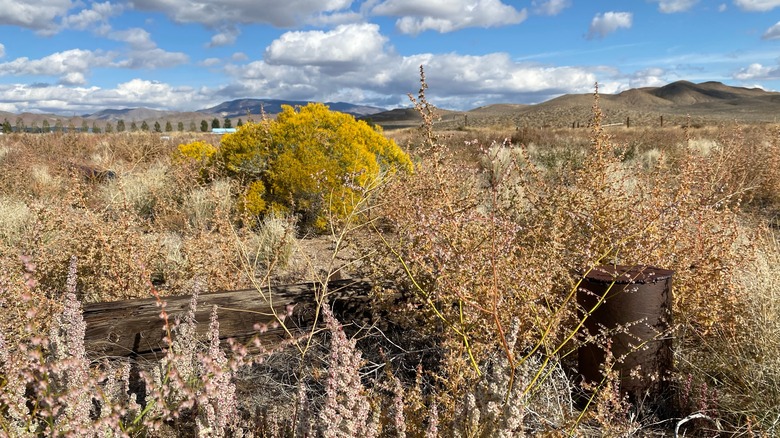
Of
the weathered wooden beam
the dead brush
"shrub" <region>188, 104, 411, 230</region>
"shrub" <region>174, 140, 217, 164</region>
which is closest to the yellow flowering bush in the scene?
"shrub" <region>188, 104, 411, 230</region>

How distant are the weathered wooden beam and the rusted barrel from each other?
4.92 ft

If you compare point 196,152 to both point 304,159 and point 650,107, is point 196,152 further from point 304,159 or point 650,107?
point 650,107

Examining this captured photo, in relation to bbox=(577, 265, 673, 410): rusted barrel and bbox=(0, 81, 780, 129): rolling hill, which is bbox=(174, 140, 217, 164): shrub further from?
bbox=(0, 81, 780, 129): rolling hill

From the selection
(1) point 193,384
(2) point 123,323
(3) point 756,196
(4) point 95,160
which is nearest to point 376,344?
(1) point 193,384

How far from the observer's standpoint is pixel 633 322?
9.52 feet

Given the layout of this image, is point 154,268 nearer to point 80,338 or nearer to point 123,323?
point 123,323

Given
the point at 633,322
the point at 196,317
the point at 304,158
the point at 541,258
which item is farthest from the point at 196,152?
the point at 633,322

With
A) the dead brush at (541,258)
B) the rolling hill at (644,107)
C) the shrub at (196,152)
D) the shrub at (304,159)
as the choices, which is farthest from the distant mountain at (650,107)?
the dead brush at (541,258)

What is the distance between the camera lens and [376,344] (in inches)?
141

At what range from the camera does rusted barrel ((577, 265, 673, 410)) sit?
293 cm

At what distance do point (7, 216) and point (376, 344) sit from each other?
556 centimetres

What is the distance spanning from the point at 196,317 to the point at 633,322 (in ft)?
8.80

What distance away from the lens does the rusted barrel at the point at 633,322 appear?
2934 millimetres

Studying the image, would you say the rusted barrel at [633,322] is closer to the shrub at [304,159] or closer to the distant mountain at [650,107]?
the shrub at [304,159]
